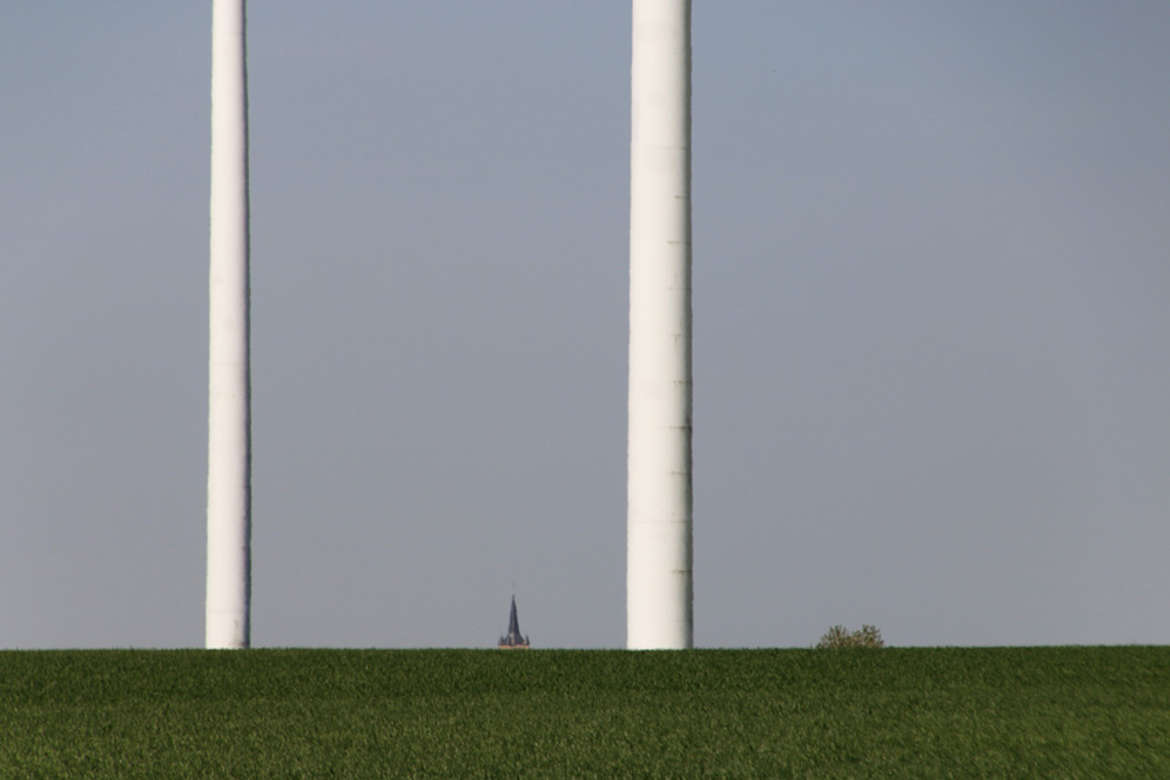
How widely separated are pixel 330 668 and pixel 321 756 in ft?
38.3

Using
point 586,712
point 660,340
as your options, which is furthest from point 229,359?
point 586,712

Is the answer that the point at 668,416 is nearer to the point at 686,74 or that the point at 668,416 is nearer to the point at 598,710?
the point at 686,74

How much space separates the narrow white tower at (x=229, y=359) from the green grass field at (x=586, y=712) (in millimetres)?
8932

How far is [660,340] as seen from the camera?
117 ft

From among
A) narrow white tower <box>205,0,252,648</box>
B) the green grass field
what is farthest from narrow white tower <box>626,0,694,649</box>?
narrow white tower <box>205,0,252,648</box>

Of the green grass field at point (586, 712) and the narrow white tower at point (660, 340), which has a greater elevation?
the narrow white tower at point (660, 340)

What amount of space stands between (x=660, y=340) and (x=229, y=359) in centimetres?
1332

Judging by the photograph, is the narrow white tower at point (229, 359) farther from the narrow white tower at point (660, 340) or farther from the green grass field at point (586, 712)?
the narrow white tower at point (660, 340)

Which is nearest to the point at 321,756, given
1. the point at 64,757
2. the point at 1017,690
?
the point at 64,757

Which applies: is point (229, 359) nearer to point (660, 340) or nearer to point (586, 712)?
point (660, 340)

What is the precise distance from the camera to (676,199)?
3591 centimetres

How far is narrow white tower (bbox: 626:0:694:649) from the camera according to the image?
3581cm

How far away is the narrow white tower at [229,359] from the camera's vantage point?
4338 cm

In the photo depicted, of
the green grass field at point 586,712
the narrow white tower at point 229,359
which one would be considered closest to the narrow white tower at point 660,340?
the green grass field at point 586,712
